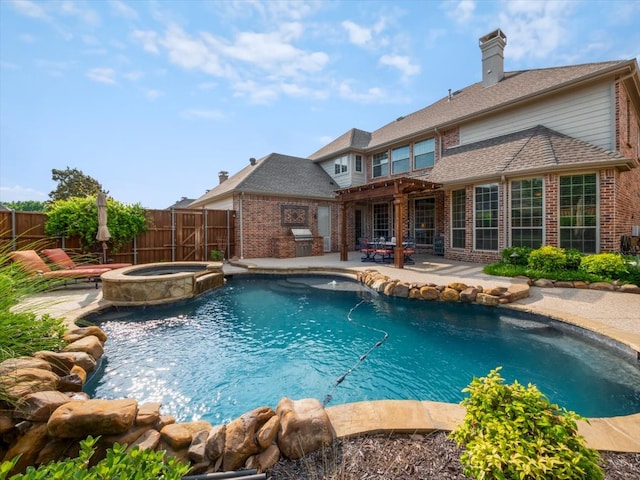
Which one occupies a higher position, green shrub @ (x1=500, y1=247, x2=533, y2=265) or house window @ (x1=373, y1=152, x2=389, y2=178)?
house window @ (x1=373, y1=152, x2=389, y2=178)

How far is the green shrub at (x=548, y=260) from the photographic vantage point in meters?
7.18

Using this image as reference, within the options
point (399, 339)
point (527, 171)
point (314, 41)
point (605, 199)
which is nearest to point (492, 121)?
point (527, 171)

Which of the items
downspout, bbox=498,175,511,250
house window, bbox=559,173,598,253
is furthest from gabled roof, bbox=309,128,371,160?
house window, bbox=559,173,598,253

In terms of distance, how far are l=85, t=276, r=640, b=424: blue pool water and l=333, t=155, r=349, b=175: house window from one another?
36.1 feet

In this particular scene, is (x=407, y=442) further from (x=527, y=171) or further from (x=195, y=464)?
(x=527, y=171)

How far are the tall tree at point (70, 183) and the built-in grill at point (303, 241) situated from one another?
23.0m

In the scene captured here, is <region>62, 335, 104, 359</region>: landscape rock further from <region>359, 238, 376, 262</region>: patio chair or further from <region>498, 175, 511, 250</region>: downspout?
<region>498, 175, 511, 250</region>: downspout

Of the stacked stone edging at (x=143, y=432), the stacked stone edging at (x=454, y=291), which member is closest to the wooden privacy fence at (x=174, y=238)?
the stacked stone edging at (x=454, y=291)

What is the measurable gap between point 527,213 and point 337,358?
333 inches

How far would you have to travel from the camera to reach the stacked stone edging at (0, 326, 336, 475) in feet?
6.33

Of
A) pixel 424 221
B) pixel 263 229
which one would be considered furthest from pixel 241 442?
pixel 424 221

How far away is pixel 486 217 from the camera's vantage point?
32.4ft

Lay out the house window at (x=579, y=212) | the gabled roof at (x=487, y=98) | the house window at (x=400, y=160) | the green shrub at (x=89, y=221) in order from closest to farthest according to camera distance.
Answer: the house window at (x=579, y=212), the gabled roof at (x=487, y=98), the green shrub at (x=89, y=221), the house window at (x=400, y=160)

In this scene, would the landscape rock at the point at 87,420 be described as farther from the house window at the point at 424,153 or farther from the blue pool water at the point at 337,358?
the house window at the point at 424,153
